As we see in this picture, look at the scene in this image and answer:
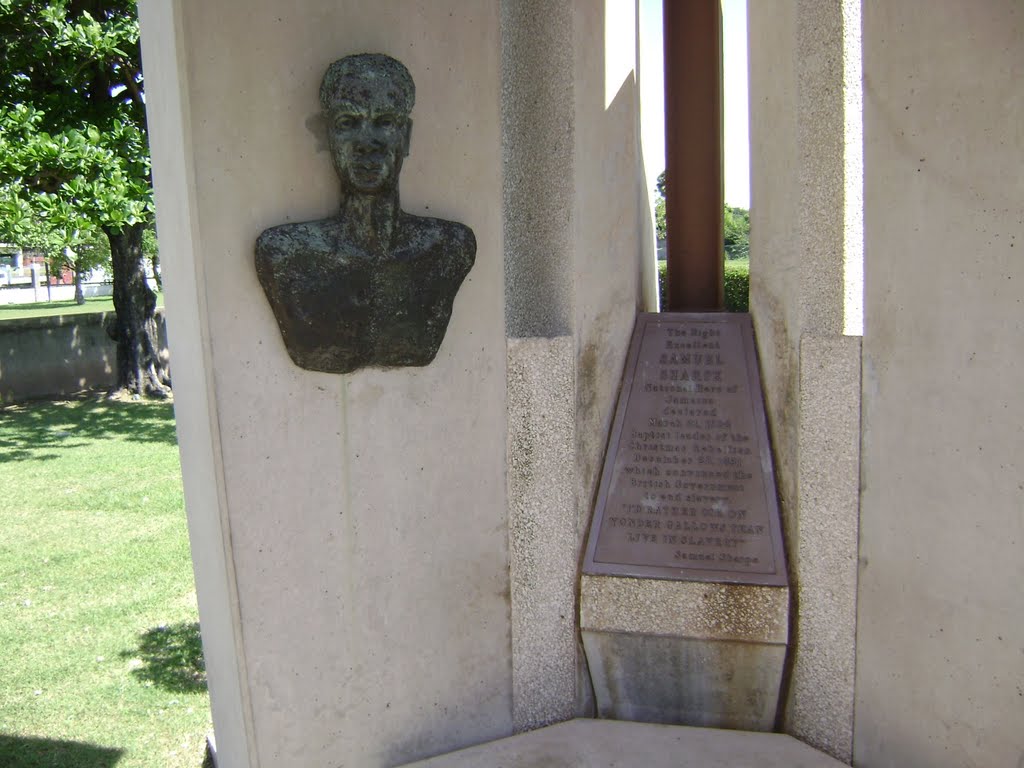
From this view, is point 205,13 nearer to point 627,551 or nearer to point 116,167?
point 627,551

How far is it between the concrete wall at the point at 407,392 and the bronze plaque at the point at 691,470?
0.13 m

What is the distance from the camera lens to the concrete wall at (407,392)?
9.55ft

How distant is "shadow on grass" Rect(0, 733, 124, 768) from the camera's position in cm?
382

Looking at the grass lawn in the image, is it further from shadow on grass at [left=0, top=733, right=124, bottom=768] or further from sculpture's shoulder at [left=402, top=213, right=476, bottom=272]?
sculpture's shoulder at [left=402, top=213, right=476, bottom=272]

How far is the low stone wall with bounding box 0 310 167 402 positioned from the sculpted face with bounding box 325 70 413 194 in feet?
38.1

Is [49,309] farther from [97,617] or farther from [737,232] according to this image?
[97,617]

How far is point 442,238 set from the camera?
125 inches

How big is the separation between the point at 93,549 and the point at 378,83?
507cm

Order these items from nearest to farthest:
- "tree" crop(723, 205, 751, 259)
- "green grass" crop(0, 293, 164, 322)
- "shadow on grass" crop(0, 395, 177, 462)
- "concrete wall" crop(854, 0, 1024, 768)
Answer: "concrete wall" crop(854, 0, 1024, 768), "shadow on grass" crop(0, 395, 177, 462), "tree" crop(723, 205, 751, 259), "green grass" crop(0, 293, 164, 322)

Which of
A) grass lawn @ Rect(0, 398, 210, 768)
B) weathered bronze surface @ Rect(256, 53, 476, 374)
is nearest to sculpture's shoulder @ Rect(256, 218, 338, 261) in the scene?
weathered bronze surface @ Rect(256, 53, 476, 374)

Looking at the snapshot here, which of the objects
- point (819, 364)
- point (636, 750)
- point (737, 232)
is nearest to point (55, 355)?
point (636, 750)

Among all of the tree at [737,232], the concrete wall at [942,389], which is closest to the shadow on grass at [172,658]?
the concrete wall at [942,389]

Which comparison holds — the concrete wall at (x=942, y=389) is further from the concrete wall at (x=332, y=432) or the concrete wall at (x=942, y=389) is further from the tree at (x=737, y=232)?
the tree at (x=737, y=232)

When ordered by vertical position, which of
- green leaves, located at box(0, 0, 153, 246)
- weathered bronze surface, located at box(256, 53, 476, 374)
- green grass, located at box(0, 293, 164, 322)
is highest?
green leaves, located at box(0, 0, 153, 246)
